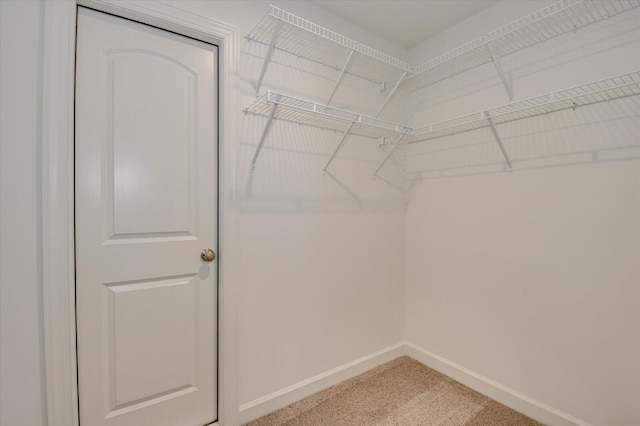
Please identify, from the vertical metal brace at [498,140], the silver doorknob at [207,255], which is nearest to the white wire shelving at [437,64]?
the vertical metal brace at [498,140]

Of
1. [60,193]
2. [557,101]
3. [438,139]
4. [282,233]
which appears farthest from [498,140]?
[60,193]

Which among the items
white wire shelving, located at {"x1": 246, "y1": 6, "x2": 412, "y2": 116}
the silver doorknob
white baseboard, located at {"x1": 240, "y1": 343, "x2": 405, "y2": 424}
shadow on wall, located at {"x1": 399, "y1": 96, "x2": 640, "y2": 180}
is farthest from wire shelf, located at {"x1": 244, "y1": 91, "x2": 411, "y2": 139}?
white baseboard, located at {"x1": 240, "y1": 343, "x2": 405, "y2": 424}

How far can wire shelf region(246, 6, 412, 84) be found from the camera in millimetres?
1630

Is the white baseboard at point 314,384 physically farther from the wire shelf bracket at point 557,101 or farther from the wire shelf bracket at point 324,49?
the wire shelf bracket at point 324,49

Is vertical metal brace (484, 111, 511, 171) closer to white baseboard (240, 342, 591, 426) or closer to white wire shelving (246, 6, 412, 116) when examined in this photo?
white wire shelving (246, 6, 412, 116)

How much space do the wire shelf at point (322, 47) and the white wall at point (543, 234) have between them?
1.50 feet

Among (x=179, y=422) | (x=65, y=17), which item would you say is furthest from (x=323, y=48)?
(x=179, y=422)

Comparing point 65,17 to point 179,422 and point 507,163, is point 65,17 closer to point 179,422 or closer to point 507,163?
point 179,422

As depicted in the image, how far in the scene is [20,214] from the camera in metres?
1.15

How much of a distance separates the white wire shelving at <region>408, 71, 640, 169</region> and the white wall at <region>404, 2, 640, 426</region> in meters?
0.04

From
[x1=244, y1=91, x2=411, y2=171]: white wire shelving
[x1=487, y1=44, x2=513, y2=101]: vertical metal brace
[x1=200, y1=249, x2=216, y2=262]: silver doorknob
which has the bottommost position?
[x1=200, y1=249, x2=216, y2=262]: silver doorknob

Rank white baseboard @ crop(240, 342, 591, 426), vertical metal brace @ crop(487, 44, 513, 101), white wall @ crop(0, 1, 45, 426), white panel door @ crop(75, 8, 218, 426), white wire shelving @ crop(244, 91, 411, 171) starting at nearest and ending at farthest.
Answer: white wall @ crop(0, 1, 45, 426), white panel door @ crop(75, 8, 218, 426), white wire shelving @ crop(244, 91, 411, 171), white baseboard @ crop(240, 342, 591, 426), vertical metal brace @ crop(487, 44, 513, 101)

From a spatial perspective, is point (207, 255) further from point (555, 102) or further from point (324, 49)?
point (555, 102)

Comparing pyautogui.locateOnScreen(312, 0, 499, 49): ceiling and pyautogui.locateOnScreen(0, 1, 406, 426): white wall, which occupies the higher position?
pyautogui.locateOnScreen(312, 0, 499, 49): ceiling
